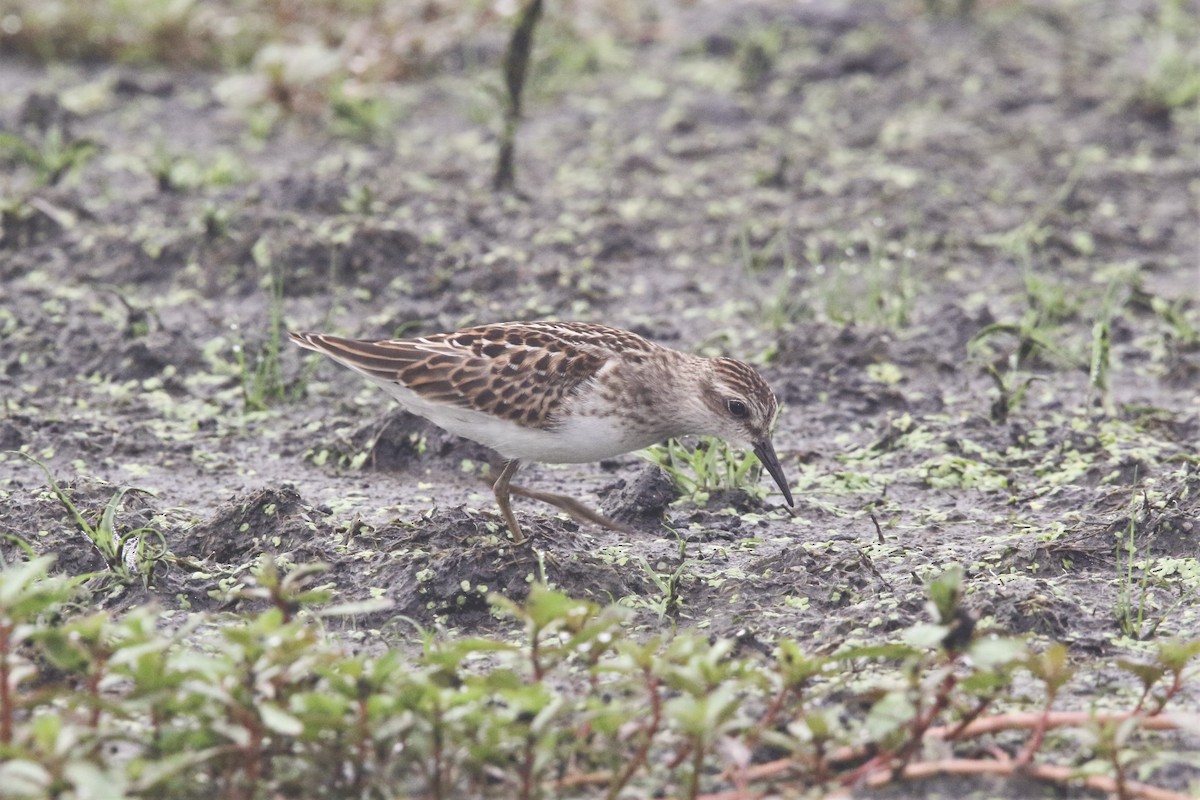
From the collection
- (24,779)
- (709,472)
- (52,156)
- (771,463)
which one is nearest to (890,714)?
(24,779)

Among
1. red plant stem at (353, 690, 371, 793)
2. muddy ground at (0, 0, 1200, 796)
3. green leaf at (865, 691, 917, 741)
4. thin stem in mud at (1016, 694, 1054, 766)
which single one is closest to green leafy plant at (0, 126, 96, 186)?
muddy ground at (0, 0, 1200, 796)

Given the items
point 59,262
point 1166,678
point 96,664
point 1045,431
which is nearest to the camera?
point 96,664

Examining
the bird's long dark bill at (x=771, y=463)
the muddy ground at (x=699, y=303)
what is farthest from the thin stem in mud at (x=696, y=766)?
the bird's long dark bill at (x=771, y=463)

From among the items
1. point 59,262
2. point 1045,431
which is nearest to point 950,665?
point 1045,431

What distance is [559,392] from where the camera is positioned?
20.0ft

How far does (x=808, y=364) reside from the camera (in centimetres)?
798

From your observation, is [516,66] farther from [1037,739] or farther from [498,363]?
[1037,739]

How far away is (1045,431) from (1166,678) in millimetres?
2380

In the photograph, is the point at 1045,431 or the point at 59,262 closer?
the point at 1045,431

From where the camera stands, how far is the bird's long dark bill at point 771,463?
6414 mm

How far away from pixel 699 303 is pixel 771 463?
2551mm

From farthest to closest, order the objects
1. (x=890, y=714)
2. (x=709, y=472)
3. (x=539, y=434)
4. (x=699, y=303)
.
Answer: (x=699, y=303) < (x=709, y=472) < (x=539, y=434) < (x=890, y=714)

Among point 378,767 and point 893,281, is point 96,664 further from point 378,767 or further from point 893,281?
point 893,281

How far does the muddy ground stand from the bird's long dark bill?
19 centimetres
